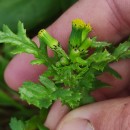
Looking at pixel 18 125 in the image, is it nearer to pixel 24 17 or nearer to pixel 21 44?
pixel 21 44

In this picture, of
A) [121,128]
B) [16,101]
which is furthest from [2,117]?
[121,128]

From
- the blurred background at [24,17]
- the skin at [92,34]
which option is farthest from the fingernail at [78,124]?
the blurred background at [24,17]

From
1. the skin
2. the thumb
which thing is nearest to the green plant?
the thumb

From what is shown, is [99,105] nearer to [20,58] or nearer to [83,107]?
[83,107]

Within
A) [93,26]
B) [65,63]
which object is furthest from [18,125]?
[93,26]

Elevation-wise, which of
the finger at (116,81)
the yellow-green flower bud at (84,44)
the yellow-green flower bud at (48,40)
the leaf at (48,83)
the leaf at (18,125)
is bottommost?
the finger at (116,81)

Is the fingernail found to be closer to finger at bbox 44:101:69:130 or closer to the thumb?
the thumb

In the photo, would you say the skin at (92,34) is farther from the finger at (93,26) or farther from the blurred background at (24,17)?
the blurred background at (24,17)
